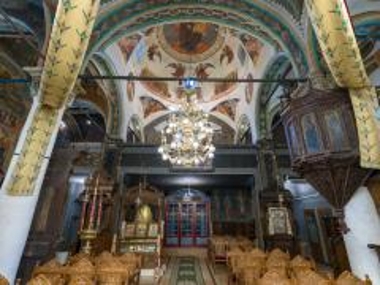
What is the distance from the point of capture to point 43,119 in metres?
3.39

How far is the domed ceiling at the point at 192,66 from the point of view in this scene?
30.9 feet

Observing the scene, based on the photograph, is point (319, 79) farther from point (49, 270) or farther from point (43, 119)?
point (49, 270)

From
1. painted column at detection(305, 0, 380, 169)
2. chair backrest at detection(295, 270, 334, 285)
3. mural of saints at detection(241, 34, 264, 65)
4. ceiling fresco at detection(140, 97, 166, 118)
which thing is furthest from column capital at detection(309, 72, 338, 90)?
ceiling fresco at detection(140, 97, 166, 118)

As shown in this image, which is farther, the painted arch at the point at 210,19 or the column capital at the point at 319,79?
the painted arch at the point at 210,19

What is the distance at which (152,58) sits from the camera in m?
10.9

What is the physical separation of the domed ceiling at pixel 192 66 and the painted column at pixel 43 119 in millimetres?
6027

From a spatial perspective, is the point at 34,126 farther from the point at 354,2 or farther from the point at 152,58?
the point at 152,58

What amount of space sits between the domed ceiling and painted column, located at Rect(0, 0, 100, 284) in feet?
19.8

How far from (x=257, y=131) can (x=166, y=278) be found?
20.2 feet

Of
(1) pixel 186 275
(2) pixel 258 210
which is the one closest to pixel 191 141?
(1) pixel 186 275

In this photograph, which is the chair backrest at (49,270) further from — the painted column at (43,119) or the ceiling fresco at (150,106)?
the ceiling fresco at (150,106)

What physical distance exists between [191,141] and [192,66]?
6725 millimetres

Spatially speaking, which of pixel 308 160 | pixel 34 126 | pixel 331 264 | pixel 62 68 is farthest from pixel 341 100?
pixel 331 264

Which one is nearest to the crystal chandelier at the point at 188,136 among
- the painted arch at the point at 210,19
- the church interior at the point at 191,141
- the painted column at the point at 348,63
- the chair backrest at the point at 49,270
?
the church interior at the point at 191,141
